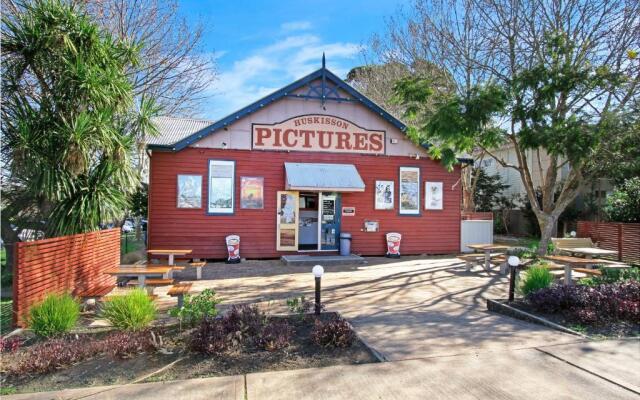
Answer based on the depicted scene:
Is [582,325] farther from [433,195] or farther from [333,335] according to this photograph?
[433,195]

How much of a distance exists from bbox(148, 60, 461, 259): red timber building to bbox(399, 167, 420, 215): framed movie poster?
4 cm

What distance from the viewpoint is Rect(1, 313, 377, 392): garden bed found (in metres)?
4.24

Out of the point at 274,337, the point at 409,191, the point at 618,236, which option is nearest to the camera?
the point at 274,337

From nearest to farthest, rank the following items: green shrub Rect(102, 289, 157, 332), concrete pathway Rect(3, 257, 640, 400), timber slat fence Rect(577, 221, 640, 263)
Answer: concrete pathway Rect(3, 257, 640, 400)
green shrub Rect(102, 289, 157, 332)
timber slat fence Rect(577, 221, 640, 263)

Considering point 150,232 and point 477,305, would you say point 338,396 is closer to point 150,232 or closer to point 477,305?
point 477,305

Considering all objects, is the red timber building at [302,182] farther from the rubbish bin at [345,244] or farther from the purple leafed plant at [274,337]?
the purple leafed plant at [274,337]

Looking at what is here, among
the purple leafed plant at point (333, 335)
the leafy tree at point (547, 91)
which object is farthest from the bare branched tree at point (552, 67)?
the purple leafed plant at point (333, 335)

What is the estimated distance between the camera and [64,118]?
25.8 ft

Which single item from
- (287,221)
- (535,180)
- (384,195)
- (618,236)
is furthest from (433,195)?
(535,180)

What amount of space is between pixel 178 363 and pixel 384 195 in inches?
450

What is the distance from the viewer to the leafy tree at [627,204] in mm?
15547

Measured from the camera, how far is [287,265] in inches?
510

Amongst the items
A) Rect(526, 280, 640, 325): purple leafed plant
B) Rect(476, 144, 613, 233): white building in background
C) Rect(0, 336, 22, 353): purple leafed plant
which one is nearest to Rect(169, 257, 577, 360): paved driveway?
Rect(526, 280, 640, 325): purple leafed plant

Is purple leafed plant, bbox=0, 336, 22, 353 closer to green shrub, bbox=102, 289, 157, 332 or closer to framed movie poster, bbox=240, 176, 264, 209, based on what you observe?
green shrub, bbox=102, 289, 157, 332
